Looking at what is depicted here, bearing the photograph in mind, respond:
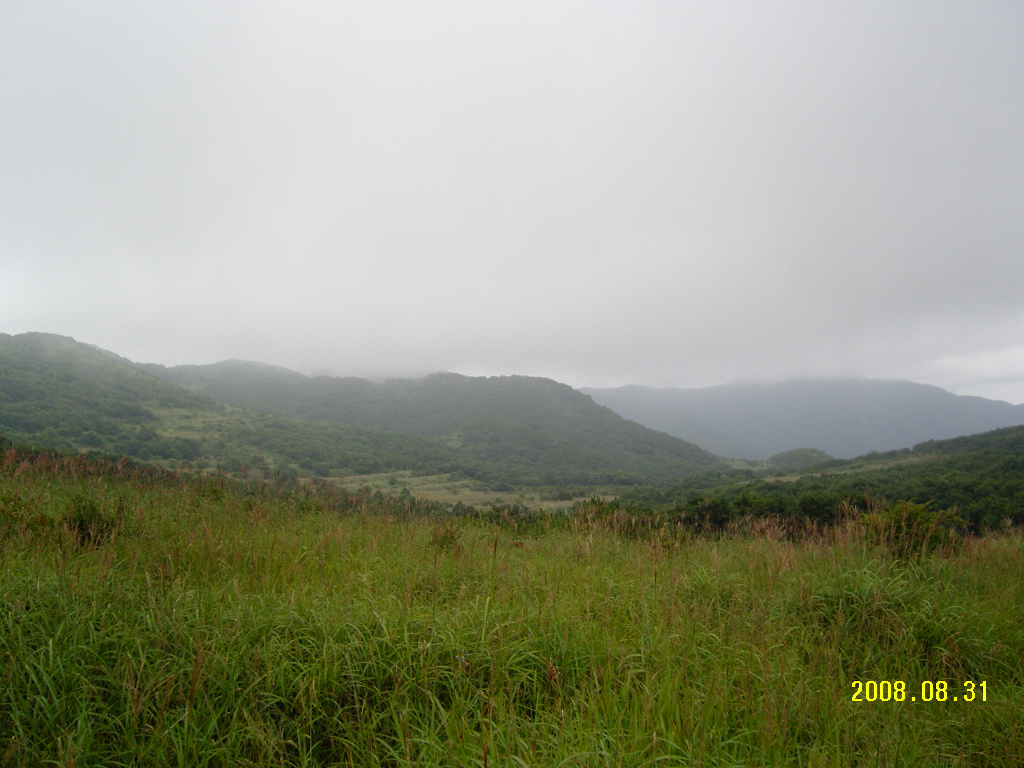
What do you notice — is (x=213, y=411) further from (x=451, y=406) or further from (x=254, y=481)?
(x=451, y=406)

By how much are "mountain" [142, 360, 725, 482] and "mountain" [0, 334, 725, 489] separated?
1.77 feet

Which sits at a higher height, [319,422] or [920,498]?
[920,498]

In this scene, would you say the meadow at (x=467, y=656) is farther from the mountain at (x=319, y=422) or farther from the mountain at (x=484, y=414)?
the mountain at (x=484, y=414)

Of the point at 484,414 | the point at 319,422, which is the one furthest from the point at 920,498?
the point at 484,414

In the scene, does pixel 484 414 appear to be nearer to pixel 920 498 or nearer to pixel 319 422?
pixel 319 422

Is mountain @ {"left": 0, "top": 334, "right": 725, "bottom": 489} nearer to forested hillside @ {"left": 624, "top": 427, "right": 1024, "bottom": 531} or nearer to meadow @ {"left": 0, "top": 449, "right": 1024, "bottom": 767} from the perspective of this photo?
meadow @ {"left": 0, "top": 449, "right": 1024, "bottom": 767}

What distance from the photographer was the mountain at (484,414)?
103m

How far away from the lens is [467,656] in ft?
9.03

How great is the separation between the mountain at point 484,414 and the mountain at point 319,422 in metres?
0.54

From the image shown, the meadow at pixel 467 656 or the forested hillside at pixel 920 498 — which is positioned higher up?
the meadow at pixel 467 656

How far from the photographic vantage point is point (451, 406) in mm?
157750

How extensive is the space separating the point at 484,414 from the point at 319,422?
67.9 metres

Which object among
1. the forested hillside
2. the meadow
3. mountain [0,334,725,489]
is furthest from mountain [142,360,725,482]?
the meadow

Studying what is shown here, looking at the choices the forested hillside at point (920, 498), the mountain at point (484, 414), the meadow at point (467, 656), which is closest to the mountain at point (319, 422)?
the mountain at point (484, 414)
